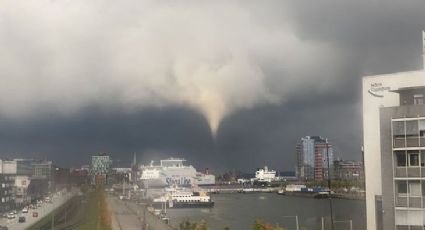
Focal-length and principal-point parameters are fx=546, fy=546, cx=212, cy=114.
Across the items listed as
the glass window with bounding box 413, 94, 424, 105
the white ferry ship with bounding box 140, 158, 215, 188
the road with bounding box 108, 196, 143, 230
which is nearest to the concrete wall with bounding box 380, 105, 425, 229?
the glass window with bounding box 413, 94, 424, 105

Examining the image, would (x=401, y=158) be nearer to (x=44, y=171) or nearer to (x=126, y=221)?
(x=126, y=221)

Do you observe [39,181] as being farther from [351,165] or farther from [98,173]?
[351,165]

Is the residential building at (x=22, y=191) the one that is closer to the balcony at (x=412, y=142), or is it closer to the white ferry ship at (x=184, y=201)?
the white ferry ship at (x=184, y=201)

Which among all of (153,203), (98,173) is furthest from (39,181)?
(98,173)

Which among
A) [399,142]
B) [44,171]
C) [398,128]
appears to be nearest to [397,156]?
[399,142]

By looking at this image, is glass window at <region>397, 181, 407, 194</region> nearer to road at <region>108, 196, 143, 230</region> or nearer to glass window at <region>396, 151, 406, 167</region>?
glass window at <region>396, 151, 406, 167</region>

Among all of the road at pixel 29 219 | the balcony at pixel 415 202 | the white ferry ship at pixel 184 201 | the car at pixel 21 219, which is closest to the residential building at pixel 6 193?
the road at pixel 29 219
